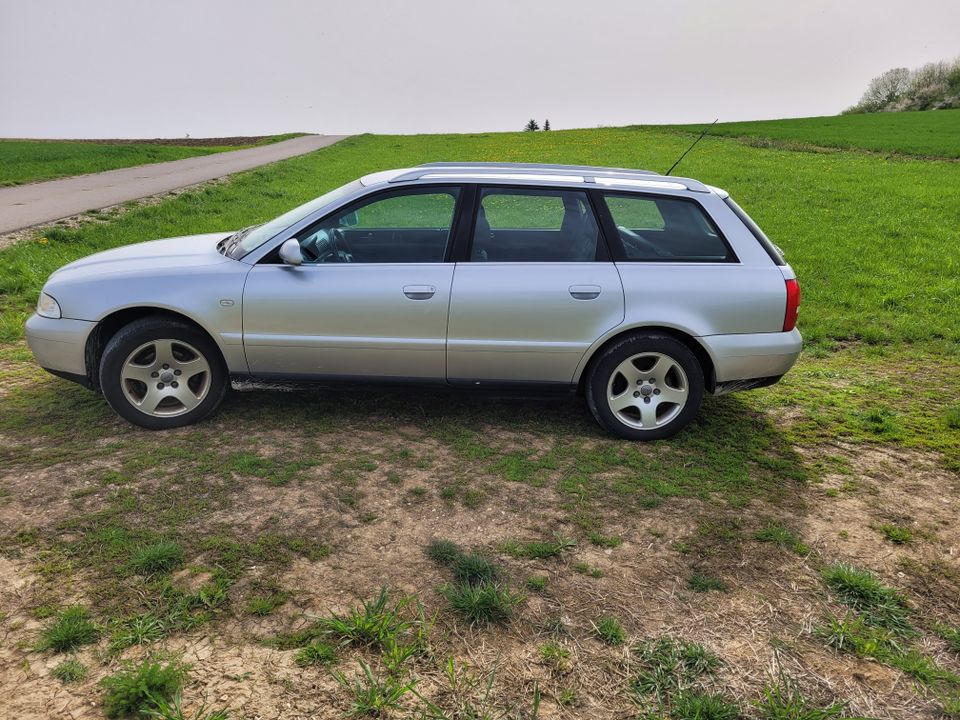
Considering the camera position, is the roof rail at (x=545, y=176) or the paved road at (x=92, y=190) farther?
the paved road at (x=92, y=190)

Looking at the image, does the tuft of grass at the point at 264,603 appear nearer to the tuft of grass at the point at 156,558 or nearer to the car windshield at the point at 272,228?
the tuft of grass at the point at 156,558

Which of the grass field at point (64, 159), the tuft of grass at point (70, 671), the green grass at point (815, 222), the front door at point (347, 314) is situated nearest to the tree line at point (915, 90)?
the green grass at point (815, 222)

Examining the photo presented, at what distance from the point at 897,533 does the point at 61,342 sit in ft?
16.3

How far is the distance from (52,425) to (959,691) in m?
5.09

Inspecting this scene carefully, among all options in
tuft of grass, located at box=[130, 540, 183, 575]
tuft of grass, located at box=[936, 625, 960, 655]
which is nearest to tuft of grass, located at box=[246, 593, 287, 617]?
tuft of grass, located at box=[130, 540, 183, 575]

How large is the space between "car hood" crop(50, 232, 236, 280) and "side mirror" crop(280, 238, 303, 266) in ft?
1.58

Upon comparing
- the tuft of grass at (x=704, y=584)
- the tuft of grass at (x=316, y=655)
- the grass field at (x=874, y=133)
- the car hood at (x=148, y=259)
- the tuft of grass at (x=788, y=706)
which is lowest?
the tuft of grass at (x=788, y=706)

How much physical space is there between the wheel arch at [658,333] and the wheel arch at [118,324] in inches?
90.9

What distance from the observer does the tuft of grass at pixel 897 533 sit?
3.82 m

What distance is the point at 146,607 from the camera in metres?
3.03

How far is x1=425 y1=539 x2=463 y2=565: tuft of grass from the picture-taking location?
→ 345 centimetres

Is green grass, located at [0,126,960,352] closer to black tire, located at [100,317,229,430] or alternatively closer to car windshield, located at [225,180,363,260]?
black tire, located at [100,317,229,430]

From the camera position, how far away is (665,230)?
494 cm

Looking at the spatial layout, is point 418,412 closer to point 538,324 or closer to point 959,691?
point 538,324
